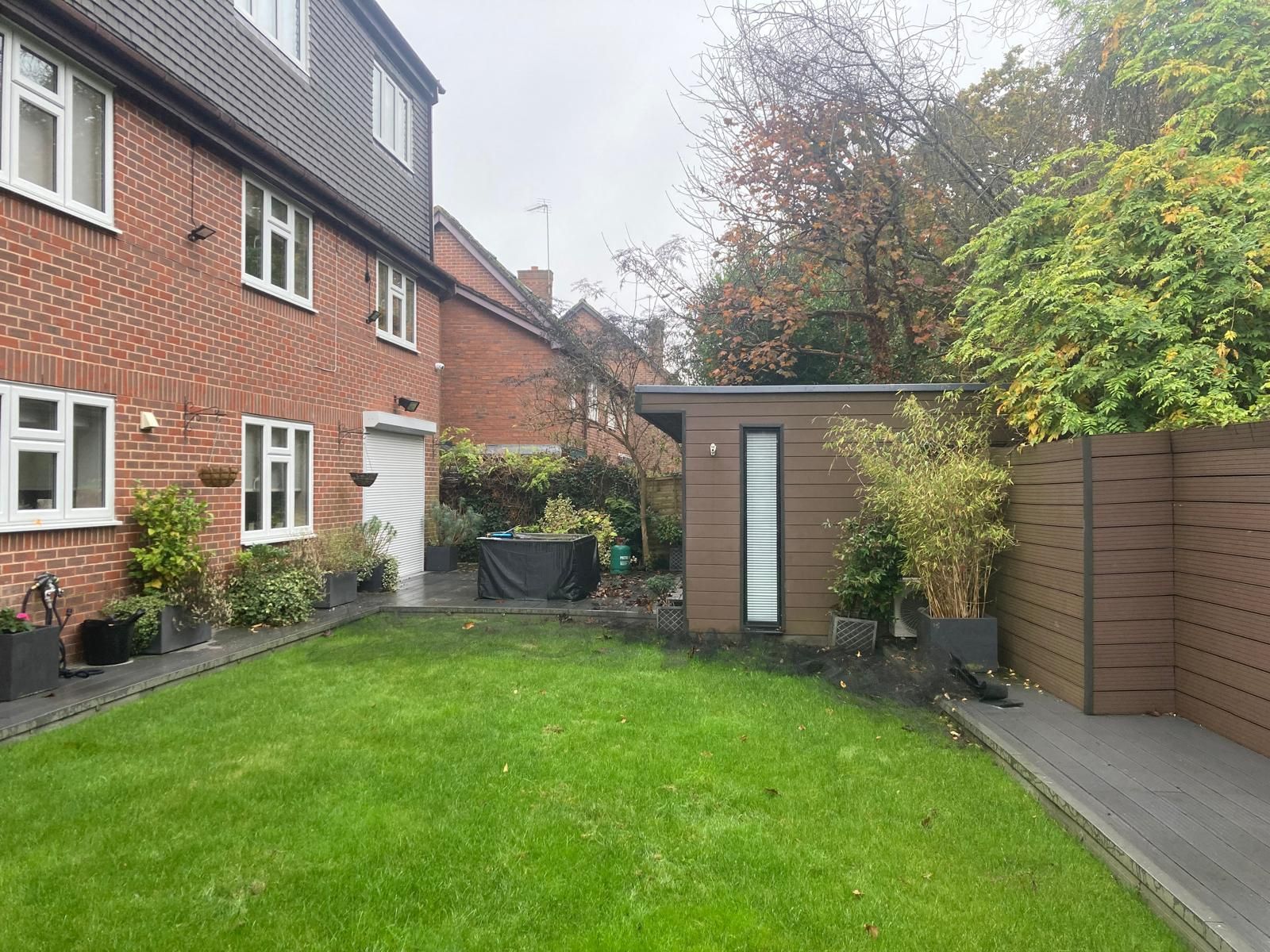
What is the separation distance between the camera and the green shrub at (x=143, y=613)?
621 cm

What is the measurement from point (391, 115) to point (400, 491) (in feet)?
21.0

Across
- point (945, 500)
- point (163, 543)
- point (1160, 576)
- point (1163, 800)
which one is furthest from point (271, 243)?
point (1163, 800)

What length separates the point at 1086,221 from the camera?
582 cm

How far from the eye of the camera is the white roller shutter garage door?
11133mm

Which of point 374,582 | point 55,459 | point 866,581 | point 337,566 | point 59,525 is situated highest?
point 55,459

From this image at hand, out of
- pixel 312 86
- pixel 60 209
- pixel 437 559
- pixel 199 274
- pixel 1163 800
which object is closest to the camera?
pixel 1163 800

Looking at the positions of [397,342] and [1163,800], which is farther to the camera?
[397,342]

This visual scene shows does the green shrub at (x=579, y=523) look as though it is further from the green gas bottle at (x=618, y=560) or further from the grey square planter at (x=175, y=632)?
the grey square planter at (x=175, y=632)

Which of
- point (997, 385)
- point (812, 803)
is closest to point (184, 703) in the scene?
point (812, 803)

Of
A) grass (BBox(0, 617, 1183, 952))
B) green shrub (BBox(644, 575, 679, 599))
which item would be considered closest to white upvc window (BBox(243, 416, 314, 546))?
grass (BBox(0, 617, 1183, 952))

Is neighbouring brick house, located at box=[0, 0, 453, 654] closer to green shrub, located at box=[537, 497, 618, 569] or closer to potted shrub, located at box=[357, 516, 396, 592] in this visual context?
potted shrub, located at box=[357, 516, 396, 592]

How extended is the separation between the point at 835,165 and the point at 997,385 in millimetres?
5152

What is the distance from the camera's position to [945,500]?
5801 millimetres

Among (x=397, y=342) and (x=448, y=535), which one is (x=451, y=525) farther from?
(x=397, y=342)
